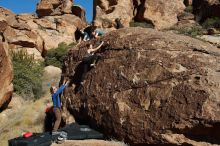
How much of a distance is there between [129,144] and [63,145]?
1.56 meters

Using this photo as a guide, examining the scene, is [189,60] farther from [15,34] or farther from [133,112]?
[15,34]

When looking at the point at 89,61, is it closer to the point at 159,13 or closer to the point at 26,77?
the point at 26,77

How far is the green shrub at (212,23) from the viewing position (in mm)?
33531

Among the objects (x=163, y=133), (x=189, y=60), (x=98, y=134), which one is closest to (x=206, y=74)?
(x=189, y=60)

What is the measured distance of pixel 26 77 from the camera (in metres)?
24.9

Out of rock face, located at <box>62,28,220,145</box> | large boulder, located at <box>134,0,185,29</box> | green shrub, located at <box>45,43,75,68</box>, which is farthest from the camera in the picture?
large boulder, located at <box>134,0,185,29</box>

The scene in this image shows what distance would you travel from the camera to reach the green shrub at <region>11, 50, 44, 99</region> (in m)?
23.9

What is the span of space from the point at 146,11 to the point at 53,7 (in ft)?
31.0

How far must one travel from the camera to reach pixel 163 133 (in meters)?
9.48

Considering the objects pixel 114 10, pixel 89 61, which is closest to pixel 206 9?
pixel 114 10

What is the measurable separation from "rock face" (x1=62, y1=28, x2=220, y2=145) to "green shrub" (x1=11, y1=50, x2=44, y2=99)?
12.2 m

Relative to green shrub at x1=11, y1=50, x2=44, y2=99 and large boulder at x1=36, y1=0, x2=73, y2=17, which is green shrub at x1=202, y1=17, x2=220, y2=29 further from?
A: green shrub at x1=11, y1=50, x2=44, y2=99

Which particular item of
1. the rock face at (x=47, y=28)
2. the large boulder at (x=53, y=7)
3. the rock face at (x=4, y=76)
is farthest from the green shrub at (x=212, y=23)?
the rock face at (x=4, y=76)

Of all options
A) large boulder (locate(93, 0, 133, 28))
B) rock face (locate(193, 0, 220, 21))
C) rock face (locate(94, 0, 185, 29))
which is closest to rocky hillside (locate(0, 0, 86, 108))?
large boulder (locate(93, 0, 133, 28))
